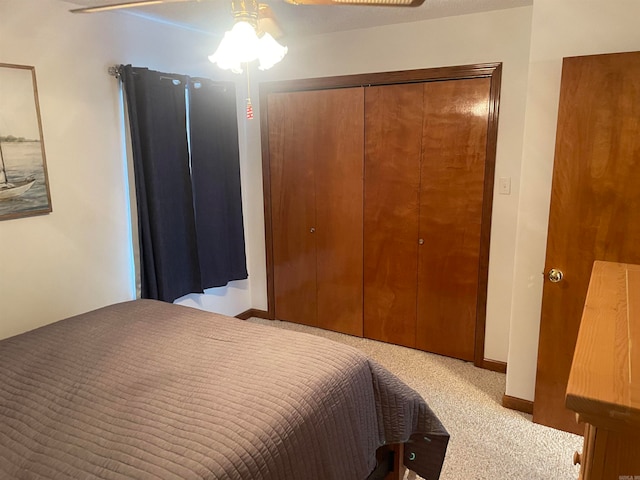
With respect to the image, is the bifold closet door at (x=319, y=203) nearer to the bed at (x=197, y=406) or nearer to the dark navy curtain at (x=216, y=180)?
the dark navy curtain at (x=216, y=180)

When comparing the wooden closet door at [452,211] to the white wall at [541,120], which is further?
the wooden closet door at [452,211]

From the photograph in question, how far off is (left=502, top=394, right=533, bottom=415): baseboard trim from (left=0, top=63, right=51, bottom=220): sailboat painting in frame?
2.79 meters

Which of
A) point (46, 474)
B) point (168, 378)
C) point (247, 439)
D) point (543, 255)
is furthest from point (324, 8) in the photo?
point (46, 474)

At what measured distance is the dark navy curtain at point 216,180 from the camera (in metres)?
3.23

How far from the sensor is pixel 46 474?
1.17 meters

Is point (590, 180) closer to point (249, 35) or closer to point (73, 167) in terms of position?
point (249, 35)

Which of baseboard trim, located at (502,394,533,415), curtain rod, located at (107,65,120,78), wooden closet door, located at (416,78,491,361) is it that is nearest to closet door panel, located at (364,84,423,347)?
wooden closet door, located at (416,78,491,361)

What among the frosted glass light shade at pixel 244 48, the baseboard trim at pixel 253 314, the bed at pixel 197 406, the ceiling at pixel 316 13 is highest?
the ceiling at pixel 316 13

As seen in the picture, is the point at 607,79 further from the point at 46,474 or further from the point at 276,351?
the point at 46,474

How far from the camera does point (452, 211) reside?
3.11m

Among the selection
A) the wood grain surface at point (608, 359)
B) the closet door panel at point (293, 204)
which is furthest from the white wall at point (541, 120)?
the closet door panel at point (293, 204)

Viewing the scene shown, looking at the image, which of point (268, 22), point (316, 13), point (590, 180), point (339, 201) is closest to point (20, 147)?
point (268, 22)

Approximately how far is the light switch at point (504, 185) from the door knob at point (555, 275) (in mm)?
780

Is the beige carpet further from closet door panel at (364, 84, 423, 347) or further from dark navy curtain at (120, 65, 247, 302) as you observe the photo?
dark navy curtain at (120, 65, 247, 302)
